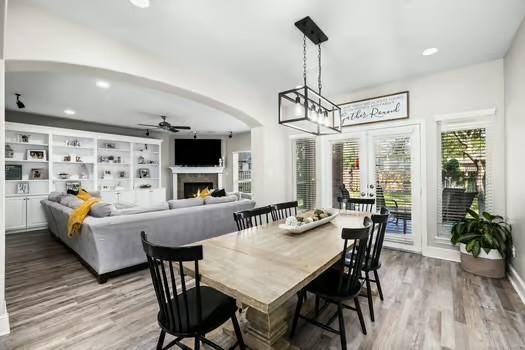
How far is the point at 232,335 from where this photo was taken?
76.2 inches

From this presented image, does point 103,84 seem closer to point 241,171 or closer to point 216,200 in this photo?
point 216,200

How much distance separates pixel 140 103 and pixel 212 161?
4.01 m

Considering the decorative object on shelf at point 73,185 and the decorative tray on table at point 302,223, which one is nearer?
the decorative tray on table at point 302,223

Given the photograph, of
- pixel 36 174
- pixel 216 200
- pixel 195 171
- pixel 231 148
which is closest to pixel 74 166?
pixel 36 174

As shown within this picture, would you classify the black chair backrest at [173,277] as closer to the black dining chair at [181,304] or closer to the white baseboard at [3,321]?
the black dining chair at [181,304]

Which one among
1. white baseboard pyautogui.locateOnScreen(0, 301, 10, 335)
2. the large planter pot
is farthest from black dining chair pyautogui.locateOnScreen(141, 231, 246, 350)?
the large planter pot

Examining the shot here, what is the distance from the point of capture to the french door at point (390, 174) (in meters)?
3.85

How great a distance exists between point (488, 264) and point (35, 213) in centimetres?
864

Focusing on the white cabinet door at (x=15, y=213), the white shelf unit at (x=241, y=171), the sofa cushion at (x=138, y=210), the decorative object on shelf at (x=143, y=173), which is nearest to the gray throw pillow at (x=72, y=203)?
the sofa cushion at (x=138, y=210)

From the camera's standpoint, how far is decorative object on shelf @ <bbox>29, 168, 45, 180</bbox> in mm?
5861

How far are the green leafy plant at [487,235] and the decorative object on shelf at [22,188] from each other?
8.67 metres

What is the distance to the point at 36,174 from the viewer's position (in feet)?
19.4

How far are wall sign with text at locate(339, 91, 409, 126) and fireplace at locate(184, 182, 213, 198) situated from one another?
604 cm

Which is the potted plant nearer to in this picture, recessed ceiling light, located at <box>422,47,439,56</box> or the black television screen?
recessed ceiling light, located at <box>422,47,439,56</box>
